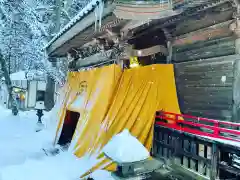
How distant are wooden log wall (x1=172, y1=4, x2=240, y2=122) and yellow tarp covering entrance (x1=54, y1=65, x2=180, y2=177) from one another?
12.6 inches

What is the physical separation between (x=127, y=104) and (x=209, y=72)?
220 cm

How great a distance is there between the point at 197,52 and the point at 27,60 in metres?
18.3

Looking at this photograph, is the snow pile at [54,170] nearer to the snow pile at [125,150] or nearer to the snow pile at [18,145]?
the snow pile at [18,145]

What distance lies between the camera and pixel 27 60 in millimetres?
21156

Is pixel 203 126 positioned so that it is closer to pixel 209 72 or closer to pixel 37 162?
pixel 209 72

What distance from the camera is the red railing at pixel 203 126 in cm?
422

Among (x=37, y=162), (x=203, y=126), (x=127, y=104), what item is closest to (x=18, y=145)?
(x=37, y=162)

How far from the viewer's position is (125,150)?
14.3ft

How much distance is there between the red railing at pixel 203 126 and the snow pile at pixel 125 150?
112 cm

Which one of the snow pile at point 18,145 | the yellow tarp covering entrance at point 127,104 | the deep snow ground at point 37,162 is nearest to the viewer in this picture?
the yellow tarp covering entrance at point 127,104

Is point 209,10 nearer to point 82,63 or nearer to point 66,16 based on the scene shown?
point 82,63

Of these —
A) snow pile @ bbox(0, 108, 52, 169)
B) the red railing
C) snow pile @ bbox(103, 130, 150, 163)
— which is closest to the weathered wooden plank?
the red railing

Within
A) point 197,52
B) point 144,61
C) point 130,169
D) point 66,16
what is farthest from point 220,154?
point 66,16

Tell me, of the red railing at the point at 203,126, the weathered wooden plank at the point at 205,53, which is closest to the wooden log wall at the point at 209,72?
the weathered wooden plank at the point at 205,53
